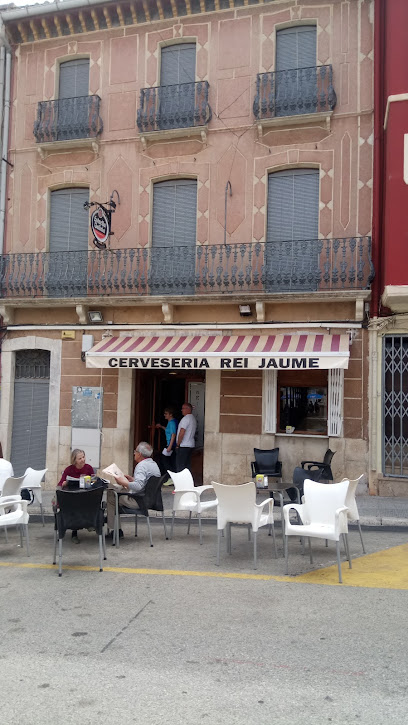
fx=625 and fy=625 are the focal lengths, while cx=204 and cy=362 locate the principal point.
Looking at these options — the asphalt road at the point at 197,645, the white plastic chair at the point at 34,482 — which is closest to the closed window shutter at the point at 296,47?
the white plastic chair at the point at 34,482

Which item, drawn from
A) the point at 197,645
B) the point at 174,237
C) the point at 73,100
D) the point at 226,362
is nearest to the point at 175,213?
the point at 174,237

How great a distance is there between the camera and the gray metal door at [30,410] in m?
13.5

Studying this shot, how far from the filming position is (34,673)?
4133mm

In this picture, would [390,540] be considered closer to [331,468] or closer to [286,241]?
[331,468]

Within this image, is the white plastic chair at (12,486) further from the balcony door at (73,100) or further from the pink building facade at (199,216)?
the balcony door at (73,100)

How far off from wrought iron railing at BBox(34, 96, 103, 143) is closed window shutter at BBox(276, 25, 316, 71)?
3929 mm

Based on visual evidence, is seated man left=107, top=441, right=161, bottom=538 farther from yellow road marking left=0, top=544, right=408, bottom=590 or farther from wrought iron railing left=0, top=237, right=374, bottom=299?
wrought iron railing left=0, top=237, right=374, bottom=299

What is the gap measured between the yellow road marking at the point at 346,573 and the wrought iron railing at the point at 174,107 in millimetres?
9119

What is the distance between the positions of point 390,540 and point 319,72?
8801 millimetres

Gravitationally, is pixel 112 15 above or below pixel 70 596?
above

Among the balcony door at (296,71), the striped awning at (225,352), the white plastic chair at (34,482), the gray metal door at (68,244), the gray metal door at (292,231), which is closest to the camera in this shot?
the white plastic chair at (34,482)

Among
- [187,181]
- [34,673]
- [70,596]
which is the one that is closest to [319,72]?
[187,181]

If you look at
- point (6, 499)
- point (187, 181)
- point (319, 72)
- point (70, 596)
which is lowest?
point (70, 596)

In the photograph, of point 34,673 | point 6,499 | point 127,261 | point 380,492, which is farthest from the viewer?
point 127,261
